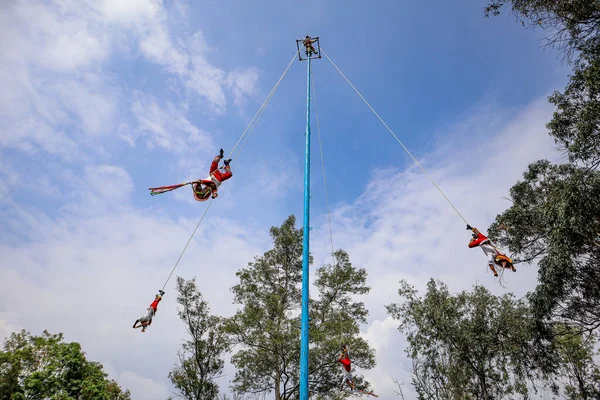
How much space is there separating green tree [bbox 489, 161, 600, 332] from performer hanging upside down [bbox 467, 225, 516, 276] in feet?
12.5

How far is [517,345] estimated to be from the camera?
547 inches

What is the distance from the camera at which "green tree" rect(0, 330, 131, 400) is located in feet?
52.1

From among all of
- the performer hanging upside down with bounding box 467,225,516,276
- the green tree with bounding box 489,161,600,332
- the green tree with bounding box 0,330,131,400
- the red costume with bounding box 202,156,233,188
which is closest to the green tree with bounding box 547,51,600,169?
the green tree with bounding box 489,161,600,332

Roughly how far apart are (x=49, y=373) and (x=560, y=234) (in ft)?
80.0

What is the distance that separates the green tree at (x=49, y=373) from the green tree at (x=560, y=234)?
21.6 meters

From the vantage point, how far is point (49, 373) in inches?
658

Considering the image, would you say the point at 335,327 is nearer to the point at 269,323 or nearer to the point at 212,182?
the point at 269,323

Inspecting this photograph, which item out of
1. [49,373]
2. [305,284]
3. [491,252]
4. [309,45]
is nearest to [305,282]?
[305,284]

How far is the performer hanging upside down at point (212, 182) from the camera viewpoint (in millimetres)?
6824

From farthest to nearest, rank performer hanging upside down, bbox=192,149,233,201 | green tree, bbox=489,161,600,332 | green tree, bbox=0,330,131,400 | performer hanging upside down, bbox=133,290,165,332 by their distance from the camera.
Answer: green tree, bbox=0,330,131,400 → green tree, bbox=489,161,600,332 → performer hanging upside down, bbox=192,149,233,201 → performer hanging upside down, bbox=133,290,165,332

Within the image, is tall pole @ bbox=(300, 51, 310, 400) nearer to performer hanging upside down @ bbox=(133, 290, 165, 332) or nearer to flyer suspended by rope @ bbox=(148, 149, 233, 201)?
flyer suspended by rope @ bbox=(148, 149, 233, 201)

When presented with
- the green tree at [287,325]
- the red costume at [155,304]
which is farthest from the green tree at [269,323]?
the red costume at [155,304]

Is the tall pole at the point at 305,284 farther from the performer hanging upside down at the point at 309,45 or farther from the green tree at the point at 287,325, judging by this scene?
the green tree at the point at 287,325

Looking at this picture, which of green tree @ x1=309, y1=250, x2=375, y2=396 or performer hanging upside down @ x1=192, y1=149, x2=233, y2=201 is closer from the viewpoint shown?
performer hanging upside down @ x1=192, y1=149, x2=233, y2=201
